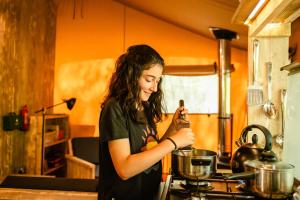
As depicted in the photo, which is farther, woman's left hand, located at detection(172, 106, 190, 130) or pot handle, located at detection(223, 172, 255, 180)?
woman's left hand, located at detection(172, 106, 190, 130)

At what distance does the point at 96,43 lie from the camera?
374cm

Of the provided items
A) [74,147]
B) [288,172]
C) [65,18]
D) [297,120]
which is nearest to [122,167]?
[288,172]

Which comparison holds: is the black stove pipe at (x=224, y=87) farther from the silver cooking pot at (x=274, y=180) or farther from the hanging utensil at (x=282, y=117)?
the silver cooking pot at (x=274, y=180)

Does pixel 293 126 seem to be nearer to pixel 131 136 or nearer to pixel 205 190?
pixel 205 190

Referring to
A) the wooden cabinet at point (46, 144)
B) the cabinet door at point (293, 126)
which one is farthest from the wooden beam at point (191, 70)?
the cabinet door at point (293, 126)

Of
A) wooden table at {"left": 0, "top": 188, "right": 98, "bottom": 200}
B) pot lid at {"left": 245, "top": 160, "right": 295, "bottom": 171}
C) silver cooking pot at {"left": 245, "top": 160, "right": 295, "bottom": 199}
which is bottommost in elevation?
wooden table at {"left": 0, "top": 188, "right": 98, "bottom": 200}

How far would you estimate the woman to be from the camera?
2.91 ft

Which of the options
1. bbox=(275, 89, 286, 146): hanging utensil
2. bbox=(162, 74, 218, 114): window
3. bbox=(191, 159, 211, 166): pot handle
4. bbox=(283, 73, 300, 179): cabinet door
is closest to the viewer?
bbox=(191, 159, 211, 166): pot handle

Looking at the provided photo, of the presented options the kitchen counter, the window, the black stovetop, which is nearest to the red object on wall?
the kitchen counter

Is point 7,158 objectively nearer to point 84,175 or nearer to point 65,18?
point 84,175

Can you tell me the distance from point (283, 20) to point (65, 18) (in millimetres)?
3108

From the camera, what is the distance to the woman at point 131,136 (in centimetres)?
89

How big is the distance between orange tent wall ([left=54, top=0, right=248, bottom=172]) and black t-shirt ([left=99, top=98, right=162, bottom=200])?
102 inches

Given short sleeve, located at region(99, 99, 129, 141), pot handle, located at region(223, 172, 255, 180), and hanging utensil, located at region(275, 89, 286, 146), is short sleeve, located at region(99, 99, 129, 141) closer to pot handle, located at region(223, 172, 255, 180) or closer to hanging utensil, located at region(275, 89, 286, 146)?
pot handle, located at region(223, 172, 255, 180)
